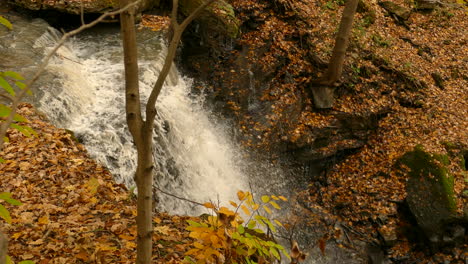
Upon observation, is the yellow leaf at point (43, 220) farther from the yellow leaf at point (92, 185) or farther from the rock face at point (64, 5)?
the rock face at point (64, 5)

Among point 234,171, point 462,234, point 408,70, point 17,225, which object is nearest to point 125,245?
point 17,225

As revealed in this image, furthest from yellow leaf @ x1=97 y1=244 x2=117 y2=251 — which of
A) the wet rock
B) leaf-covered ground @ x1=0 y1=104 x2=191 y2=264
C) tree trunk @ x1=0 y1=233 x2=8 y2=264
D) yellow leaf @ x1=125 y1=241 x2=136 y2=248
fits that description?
the wet rock

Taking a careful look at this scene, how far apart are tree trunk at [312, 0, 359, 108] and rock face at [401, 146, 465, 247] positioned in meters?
2.44

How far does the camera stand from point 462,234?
7.53 metres

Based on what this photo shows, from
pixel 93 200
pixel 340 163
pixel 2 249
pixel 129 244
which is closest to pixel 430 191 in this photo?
pixel 340 163

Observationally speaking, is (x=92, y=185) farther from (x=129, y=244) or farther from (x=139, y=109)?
(x=139, y=109)

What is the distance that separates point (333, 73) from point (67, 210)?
7079 millimetres

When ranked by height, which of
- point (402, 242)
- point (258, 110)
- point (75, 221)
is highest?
point (258, 110)

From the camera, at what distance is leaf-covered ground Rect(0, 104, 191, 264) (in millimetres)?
3672

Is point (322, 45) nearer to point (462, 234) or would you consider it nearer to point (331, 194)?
point (331, 194)

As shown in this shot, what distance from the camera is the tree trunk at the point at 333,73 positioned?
329 inches

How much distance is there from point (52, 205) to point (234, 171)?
4.83 meters

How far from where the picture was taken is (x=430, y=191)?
7895mm

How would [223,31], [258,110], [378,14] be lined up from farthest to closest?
1. [378,14]
2. [223,31]
3. [258,110]
